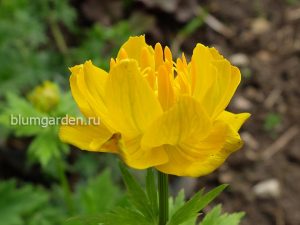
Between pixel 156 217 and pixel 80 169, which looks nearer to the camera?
pixel 156 217

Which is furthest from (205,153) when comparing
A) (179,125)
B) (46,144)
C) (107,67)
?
(107,67)

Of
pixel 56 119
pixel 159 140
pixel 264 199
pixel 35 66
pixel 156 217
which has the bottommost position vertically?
pixel 264 199

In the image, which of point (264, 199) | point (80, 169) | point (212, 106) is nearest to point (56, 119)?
point (80, 169)

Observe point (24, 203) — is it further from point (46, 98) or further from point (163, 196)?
point (163, 196)

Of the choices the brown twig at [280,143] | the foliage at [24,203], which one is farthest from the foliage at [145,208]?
the brown twig at [280,143]

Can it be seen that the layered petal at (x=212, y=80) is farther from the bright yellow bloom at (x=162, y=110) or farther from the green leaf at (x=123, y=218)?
the green leaf at (x=123, y=218)

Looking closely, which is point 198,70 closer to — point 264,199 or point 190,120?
point 190,120
